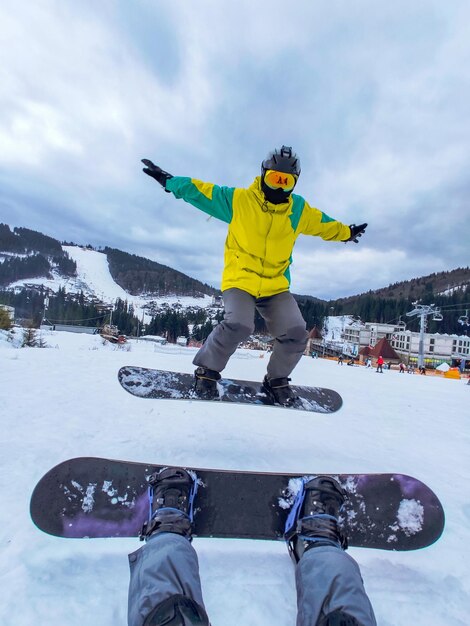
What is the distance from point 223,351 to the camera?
10.7 ft

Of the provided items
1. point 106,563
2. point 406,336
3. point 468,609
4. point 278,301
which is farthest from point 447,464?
point 406,336

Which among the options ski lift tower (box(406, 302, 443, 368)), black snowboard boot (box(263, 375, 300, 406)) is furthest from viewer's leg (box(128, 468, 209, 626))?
ski lift tower (box(406, 302, 443, 368))

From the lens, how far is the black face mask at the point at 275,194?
10.5 feet

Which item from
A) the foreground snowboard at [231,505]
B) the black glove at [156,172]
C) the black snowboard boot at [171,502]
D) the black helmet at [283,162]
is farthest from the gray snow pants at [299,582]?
the black glove at [156,172]

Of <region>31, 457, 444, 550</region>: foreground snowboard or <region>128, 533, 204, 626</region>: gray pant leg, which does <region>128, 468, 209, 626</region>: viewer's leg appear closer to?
<region>128, 533, 204, 626</region>: gray pant leg

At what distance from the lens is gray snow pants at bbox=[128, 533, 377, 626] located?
3.92 ft

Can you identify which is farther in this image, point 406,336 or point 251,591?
point 406,336

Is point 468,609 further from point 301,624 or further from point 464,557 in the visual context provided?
point 301,624

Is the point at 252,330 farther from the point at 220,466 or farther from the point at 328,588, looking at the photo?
the point at 328,588

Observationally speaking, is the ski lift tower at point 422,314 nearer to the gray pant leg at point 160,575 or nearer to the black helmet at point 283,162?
the black helmet at point 283,162

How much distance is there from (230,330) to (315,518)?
1.75 m

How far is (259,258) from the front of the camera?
329cm

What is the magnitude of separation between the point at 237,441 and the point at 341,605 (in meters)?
2.26

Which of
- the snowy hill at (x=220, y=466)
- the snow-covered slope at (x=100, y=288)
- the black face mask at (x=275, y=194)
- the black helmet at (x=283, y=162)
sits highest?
the snow-covered slope at (x=100, y=288)
